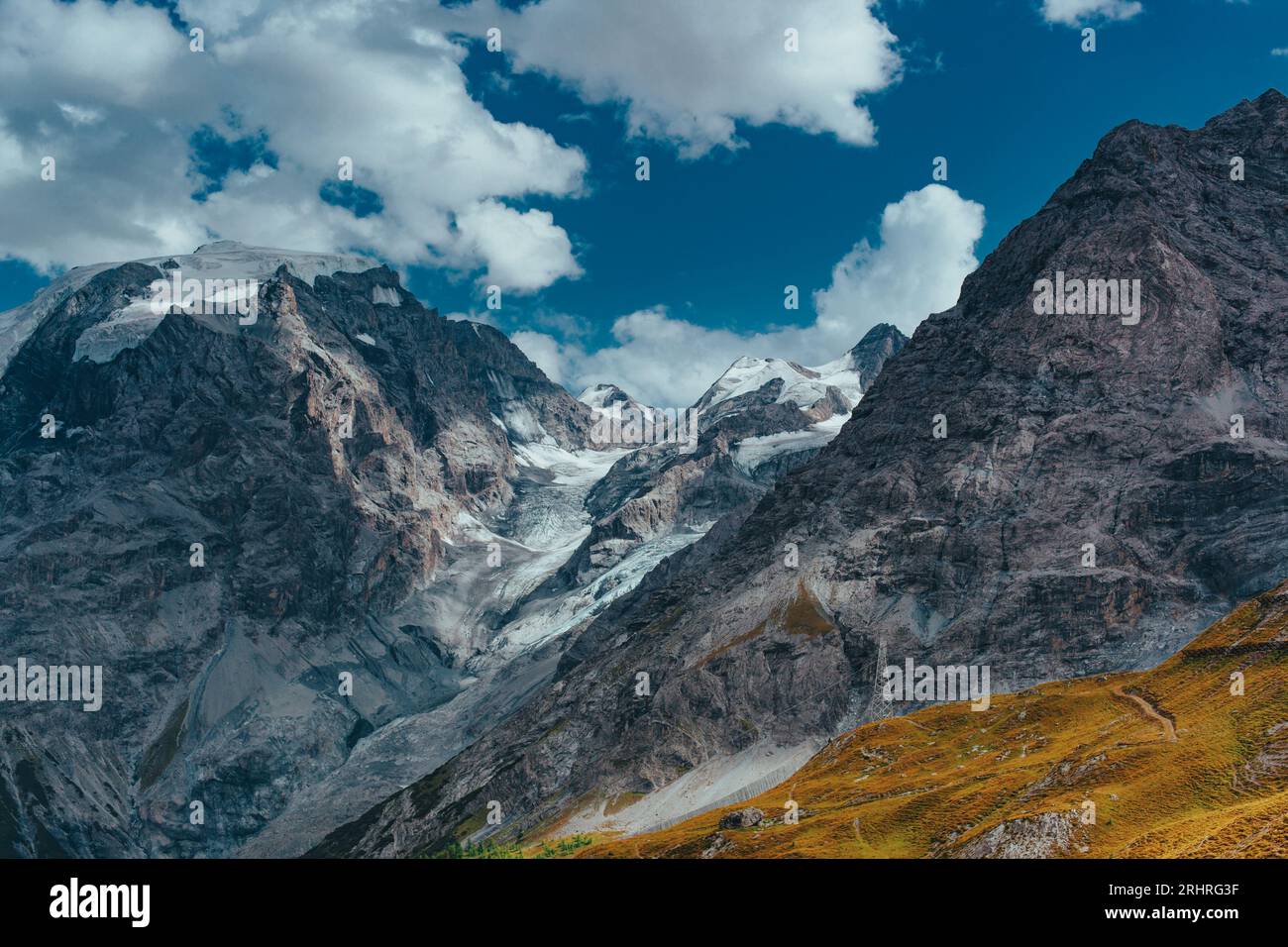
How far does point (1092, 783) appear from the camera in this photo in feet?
401

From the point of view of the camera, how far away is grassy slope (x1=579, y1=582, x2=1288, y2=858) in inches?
4033

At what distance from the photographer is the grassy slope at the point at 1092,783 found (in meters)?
102

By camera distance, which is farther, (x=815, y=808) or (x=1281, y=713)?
(x=815, y=808)
